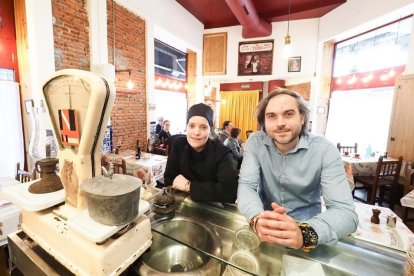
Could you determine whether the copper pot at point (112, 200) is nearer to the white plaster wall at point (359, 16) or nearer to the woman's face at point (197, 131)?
the woman's face at point (197, 131)

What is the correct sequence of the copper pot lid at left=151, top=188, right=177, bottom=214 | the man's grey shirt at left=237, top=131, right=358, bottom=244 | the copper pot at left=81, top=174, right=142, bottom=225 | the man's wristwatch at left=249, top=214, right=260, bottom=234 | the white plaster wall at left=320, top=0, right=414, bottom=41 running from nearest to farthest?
the copper pot at left=81, top=174, right=142, bottom=225, the man's wristwatch at left=249, top=214, right=260, bottom=234, the man's grey shirt at left=237, top=131, right=358, bottom=244, the copper pot lid at left=151, top=188, right=177, bottom=214, the white plaster wall at left=320, top=0, right=414, bottom=41

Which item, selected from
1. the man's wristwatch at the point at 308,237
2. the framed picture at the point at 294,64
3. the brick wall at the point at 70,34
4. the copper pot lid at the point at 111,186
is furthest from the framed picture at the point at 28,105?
the framed picture at the point at 294,64

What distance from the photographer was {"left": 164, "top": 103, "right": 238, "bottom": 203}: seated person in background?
1333 millimetres

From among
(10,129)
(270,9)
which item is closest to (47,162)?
(10,129)

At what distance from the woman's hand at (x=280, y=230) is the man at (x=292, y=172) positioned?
0.04 m

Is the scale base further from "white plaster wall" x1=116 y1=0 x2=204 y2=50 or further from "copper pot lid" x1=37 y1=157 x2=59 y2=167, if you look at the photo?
"white plaster wall" x1=116 y1=0 x2=204 y2=50

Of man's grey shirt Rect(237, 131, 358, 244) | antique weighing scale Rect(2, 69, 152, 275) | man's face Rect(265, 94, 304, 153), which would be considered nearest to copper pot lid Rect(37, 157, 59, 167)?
antique weighing scale Rect(2, 69, 152, 275)

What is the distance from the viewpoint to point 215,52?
7543 millimetres

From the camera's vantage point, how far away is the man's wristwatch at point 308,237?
0.79 meters

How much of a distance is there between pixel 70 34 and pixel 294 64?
6.20 metres

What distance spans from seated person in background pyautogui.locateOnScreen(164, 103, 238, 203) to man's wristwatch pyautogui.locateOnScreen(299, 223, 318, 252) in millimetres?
551

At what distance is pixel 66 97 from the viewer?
88 cm

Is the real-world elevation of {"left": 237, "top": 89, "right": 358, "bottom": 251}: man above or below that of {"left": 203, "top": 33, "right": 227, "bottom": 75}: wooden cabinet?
below

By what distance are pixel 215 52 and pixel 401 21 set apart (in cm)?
513
